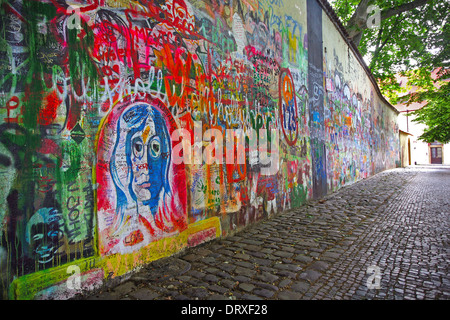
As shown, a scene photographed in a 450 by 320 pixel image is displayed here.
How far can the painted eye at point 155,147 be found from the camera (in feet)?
10.2

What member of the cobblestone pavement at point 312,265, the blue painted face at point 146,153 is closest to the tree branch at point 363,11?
the cobblestone pavement at point 312,265

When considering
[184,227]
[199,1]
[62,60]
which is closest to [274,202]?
[184,227]

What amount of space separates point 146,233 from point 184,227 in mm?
599

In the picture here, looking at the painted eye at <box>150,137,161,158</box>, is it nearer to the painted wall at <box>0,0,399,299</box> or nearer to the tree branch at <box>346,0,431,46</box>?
the painted wall at <box>0,0,399,299</box>

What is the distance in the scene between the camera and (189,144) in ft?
11.9

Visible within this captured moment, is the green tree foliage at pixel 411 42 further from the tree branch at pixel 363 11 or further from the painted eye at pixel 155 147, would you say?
the painted eye at pixel 155 147

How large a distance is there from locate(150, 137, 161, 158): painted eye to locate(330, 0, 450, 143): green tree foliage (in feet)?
41.5

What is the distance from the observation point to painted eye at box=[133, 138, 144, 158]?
2930 millimetres

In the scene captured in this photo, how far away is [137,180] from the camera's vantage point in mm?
2932

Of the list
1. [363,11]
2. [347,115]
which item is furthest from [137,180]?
[363,11]

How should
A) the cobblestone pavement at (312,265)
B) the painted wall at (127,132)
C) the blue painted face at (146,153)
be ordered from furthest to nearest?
1. the blue painted face at (146,153)
2. the cobblestone pavement at (312,265)
3. the painted wall at (127,132)

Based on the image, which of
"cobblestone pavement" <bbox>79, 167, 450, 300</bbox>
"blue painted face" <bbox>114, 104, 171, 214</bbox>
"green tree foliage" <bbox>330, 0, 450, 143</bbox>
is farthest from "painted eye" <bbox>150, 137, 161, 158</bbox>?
"green tree foliage" <bbox>330, 0, 450, 143</bbox>

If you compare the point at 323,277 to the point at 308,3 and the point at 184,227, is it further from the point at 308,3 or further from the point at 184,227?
the point at 308,3

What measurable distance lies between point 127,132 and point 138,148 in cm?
21
